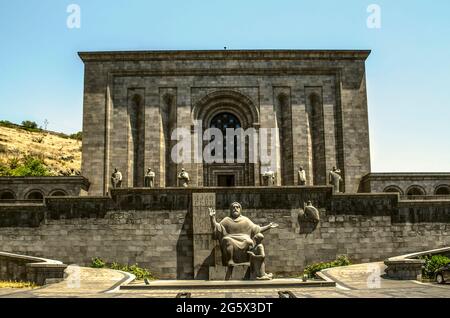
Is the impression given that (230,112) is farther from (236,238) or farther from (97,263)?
(236,238)

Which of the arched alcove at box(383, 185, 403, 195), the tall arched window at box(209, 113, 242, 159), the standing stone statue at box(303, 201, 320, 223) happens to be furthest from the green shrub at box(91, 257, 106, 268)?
the arched alcove at box(383, 185, 403, 195)

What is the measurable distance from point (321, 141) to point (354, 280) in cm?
1739

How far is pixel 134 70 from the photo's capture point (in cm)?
3519

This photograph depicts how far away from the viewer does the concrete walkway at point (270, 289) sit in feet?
46.3

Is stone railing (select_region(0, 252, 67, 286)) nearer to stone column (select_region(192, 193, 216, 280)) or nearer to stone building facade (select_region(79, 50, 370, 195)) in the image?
stone column (select_region(192, 193, 216, 280))

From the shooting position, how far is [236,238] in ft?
63.1

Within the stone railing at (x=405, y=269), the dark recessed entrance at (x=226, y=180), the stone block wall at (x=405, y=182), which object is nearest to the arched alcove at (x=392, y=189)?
the stone block wall at (x=405, y=182)

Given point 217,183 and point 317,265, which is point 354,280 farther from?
point 217,183

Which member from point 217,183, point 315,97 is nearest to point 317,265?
point 217,183

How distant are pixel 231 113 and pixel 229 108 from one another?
40cm

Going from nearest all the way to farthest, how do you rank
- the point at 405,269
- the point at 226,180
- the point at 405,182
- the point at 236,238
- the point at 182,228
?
the point at 405,269
the point at 236,238
the point at 182,228
the point at 405,182
the point at 226,180

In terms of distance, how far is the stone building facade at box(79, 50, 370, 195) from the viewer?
34.0 meters

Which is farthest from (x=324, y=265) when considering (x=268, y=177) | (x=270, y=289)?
(x=268, y=177)

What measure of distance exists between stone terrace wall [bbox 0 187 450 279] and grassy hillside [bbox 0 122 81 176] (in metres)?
34.9
